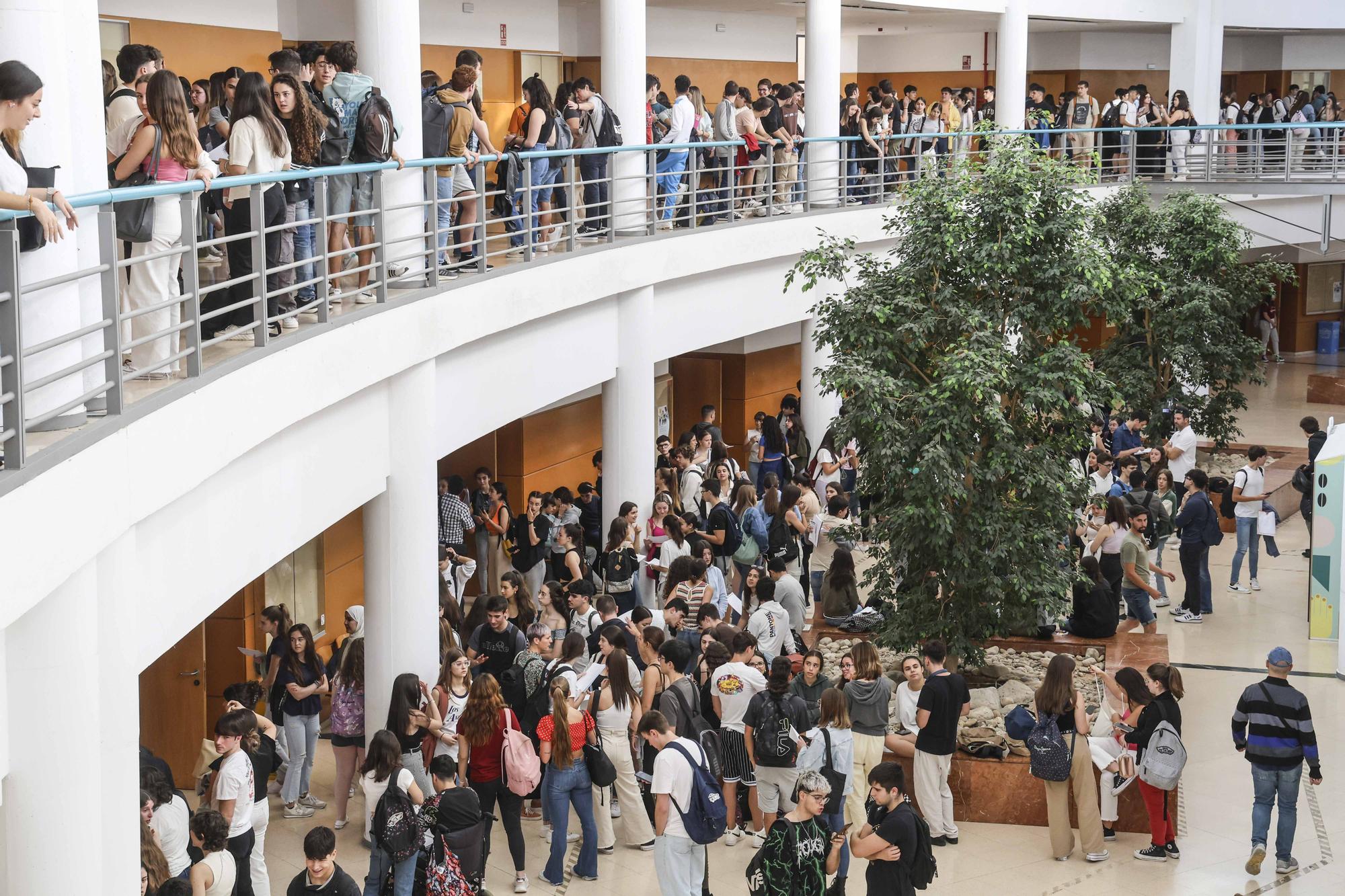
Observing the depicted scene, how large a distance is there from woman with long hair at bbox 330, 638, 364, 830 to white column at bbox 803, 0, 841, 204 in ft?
32.7

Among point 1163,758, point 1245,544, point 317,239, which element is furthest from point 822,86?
point 317,239

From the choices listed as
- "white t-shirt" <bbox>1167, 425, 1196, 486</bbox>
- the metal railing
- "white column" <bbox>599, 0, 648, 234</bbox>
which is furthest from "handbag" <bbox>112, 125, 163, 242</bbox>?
"white t-shirt" <bbox>1167, 425, 1196, 486</bbox>

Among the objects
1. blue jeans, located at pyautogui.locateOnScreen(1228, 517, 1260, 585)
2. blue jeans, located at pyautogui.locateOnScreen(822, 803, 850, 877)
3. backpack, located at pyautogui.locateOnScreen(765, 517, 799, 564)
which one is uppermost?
backpack, located at pyautogui.locateOnScreen(765, 517, 799, 564)

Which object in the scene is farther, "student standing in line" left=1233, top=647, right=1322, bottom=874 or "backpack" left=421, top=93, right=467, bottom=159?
"backpack" left=421, top=93, right=467, bottom=159

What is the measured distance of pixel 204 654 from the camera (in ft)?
37.3

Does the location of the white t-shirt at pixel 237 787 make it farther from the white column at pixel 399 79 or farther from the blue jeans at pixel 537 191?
the blue jeans at pixel 537 191

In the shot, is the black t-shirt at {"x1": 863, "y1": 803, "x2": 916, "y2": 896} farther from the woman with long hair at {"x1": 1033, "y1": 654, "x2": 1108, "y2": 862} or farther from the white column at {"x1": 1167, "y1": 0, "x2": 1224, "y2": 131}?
the white column at {"x1": 1167, "y1": 0, "x2": 1224, "y2": 131}

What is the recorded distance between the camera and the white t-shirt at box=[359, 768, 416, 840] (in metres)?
8.13

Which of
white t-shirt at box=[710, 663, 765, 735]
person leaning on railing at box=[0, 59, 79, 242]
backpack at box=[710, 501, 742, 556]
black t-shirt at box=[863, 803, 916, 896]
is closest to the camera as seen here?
person leaning on railing at box=[0, 59, 79, 242]

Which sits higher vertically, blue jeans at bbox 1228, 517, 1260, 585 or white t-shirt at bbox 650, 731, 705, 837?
white t-shirt at bbox 650, 731, 705, 837

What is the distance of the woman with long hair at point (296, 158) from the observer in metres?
8.60

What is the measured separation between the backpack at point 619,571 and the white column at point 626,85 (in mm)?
2020

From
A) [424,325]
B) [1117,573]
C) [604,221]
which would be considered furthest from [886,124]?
[424,325]

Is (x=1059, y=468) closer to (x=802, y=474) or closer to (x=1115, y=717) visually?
(x=1115, y=717)
